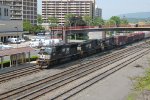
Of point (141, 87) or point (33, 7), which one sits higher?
point (33, 7)

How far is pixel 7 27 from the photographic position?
83562 millimetres

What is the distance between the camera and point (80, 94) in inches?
1097

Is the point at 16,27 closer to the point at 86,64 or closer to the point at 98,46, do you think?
the point at 98,46

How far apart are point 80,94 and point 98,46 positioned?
3493cm

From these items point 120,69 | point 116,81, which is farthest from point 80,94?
point 120,69

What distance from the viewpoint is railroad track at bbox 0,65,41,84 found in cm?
3334

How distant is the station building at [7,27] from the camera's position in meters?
81.9

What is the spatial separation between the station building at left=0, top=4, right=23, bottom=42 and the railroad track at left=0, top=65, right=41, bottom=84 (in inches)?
1681

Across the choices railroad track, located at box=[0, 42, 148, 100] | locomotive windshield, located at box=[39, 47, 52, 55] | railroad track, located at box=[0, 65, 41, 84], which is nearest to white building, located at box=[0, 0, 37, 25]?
locomotive windshield, located at box=[39, 47, 52, 55]

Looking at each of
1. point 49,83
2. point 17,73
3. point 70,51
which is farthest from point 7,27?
point 49,83

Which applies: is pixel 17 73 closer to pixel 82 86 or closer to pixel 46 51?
pixel 46 51

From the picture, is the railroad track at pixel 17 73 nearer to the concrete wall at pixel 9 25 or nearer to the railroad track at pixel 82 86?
the railroad track at pixel 82 86

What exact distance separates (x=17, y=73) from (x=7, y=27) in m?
49.1

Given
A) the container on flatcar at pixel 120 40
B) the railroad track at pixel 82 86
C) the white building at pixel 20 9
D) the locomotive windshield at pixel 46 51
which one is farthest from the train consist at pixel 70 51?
the white building at pixel 20 9
